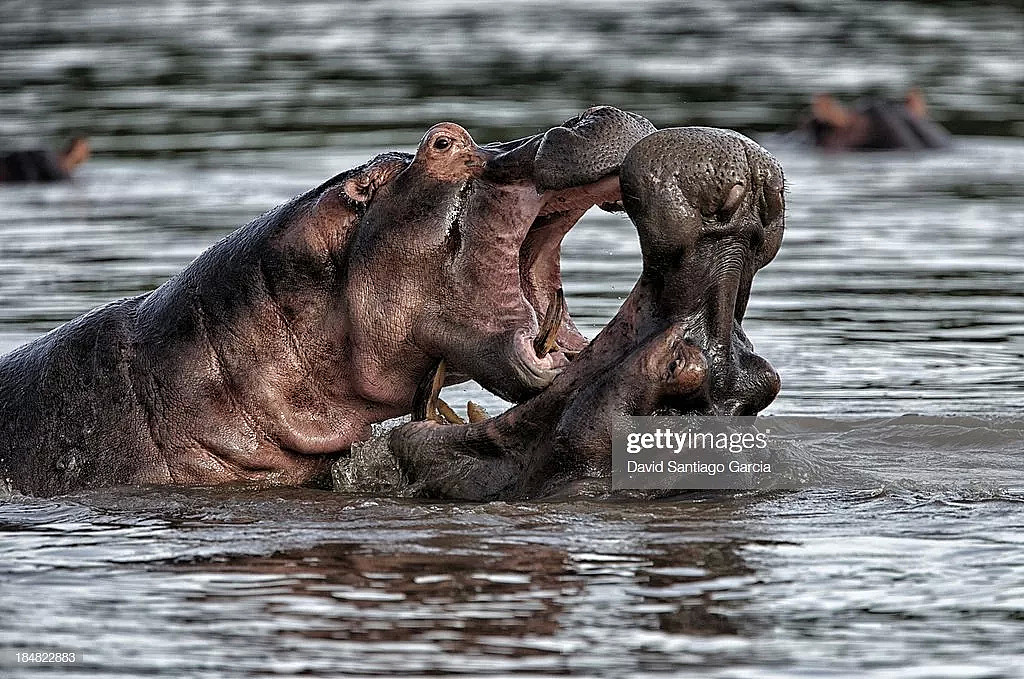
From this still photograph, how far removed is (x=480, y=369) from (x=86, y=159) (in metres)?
11.4

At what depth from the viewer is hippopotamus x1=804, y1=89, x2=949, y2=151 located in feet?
54.7

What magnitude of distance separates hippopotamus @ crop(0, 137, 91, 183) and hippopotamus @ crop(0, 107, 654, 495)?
32.0 feet

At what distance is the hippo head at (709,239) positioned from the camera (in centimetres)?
475

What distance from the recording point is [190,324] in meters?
5.62

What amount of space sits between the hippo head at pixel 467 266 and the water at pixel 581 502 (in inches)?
17.2

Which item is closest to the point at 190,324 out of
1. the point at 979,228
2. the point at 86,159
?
the point at 979,228

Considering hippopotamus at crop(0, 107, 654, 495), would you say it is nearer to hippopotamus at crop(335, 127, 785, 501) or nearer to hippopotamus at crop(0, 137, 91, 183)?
hippopotamus at crop(335, 127, 785, 501)

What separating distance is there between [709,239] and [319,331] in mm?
1287

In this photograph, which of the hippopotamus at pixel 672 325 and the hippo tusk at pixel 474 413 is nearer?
the hippopotamus at pixel 672 325

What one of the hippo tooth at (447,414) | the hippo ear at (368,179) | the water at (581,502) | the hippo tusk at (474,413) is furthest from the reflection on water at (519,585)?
the hippo ear at (368,179)

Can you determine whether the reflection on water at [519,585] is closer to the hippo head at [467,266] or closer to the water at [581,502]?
the water at [581,502]

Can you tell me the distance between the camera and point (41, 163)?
50.5 ft

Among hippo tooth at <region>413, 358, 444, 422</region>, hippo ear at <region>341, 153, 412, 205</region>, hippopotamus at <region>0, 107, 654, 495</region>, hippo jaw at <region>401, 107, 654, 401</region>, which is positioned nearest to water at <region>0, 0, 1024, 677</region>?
hippopotamus at <region>0, 107, 654, 495</region>

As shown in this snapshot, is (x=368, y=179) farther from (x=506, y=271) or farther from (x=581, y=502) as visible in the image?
(x=581, y=502)
